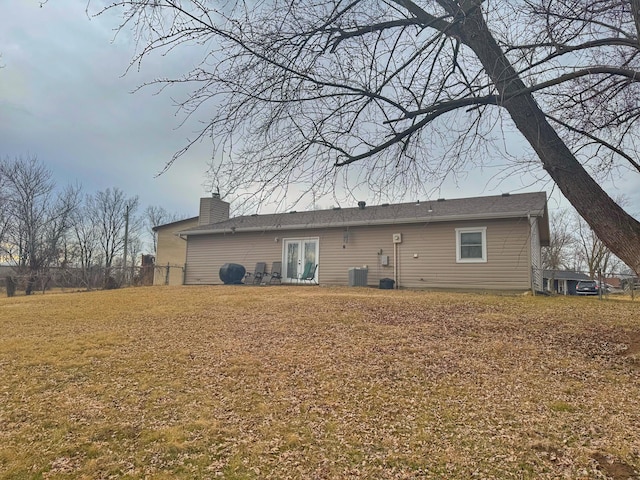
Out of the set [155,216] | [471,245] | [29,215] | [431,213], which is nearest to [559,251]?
[471,245]

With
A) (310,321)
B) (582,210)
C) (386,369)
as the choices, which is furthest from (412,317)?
(582,210)

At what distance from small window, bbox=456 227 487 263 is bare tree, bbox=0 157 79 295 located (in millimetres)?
18743

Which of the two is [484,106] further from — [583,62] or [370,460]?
[370,460]

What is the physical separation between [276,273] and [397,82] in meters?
11.5

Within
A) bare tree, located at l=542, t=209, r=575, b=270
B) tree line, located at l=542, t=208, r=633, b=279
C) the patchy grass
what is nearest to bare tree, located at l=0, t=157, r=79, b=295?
the patchy grass

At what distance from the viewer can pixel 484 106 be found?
179 inches

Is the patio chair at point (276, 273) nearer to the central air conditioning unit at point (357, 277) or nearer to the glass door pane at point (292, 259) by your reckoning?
the glass door pane at point (292, 259)

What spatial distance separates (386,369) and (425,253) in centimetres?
928

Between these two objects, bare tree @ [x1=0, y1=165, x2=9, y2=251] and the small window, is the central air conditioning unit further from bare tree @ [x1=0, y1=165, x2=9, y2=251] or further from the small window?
bare tree @ [x1=0, y1=165, x2=9, y2=251]

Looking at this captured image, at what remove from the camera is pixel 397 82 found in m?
4.39

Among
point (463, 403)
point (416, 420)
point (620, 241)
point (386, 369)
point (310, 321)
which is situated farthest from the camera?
point (310, 321)

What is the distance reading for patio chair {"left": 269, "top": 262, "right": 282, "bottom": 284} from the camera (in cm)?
1516

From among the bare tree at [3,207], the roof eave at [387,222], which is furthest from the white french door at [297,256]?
the bare tree at [3,207]

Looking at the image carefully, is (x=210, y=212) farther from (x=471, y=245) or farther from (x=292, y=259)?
(x=471, y=245)
